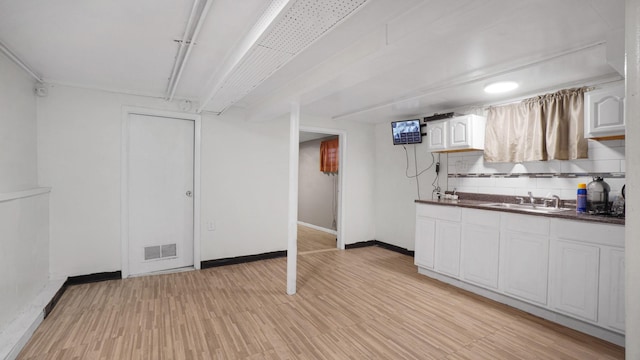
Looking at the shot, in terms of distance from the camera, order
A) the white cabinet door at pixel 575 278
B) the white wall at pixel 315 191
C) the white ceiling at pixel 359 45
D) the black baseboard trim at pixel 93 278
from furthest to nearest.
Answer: the white wall at pixel 315 191
the black baseboard trim at pixel 93 278
the white cabinet door at pixel 575 278
the white ceiling at pixel 359 45

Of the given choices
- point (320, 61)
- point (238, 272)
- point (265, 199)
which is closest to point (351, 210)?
point (265, 199)

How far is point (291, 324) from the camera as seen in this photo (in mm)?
2586

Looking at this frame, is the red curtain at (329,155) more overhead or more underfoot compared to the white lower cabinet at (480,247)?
more overhead

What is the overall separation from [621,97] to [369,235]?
3.93 m

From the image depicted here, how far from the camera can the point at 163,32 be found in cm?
219

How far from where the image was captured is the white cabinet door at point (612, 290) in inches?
89.6

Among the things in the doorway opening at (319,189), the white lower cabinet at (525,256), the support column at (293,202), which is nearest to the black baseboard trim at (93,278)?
the support column at (293,202)

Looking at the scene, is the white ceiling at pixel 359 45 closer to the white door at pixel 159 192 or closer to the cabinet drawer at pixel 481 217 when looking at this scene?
the white door at pixel 159 192

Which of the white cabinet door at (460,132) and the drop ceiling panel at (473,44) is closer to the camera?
the drop ceiling panel at (473,44)

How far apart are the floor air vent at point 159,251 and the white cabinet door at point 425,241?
3324mm

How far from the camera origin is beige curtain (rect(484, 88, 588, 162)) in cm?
300

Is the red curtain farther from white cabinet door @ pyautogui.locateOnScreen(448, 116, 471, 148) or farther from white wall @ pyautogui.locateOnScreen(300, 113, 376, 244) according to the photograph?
white cabinet door @ pyautogui.locateOnScreen(448, 116, 471, 148)

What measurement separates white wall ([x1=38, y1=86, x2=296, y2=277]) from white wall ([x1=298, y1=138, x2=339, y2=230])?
2570 mm

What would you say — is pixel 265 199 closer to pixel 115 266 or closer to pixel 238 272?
pixel 238 272
